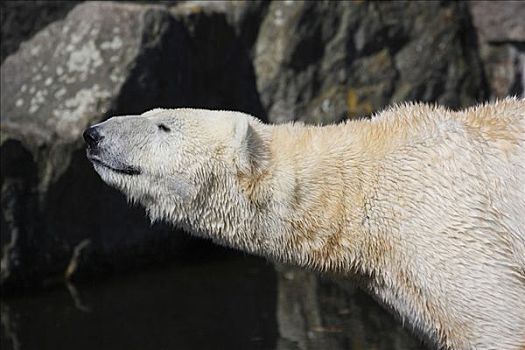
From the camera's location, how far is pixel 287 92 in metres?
8.43

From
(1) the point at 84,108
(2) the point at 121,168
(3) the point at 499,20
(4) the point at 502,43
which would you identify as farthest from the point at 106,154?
(4) the point at 502,43

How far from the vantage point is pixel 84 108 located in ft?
24.0

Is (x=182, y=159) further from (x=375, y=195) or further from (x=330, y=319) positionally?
(x=330, y=319)

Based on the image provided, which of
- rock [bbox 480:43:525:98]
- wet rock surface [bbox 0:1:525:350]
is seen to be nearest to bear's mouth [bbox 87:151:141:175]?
wet rock surface [bbox 0:1:525:350]

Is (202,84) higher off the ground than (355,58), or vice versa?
(355,58)

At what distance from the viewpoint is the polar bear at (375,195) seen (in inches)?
164

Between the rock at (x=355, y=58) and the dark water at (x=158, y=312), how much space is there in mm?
1512

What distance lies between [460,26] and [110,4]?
2.75 m

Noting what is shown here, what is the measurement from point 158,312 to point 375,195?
8.29 ft

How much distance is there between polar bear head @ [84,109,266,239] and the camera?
14.6 feet

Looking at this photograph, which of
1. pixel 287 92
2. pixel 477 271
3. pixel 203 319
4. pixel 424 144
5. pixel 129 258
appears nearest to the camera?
pixel 477 271

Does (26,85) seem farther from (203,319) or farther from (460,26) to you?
(460,26)

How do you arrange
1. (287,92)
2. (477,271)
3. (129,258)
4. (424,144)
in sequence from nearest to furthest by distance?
1. (477,271)
2. (424,144)
3. (129,258)
4. (287,92)

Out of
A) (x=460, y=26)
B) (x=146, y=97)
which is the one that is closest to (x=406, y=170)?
(x=146, y=97)
